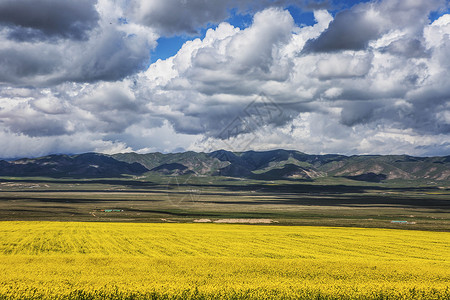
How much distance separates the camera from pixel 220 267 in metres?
38.0

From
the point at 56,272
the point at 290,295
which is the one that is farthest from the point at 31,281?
the point at 290,295

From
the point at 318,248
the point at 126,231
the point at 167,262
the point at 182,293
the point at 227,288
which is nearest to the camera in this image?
the point at 182,293

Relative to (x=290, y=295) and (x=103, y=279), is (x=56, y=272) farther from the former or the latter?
(x=290, y=295)

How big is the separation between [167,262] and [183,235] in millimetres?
25842

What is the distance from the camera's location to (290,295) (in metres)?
27.7

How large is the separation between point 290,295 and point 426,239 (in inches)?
1852

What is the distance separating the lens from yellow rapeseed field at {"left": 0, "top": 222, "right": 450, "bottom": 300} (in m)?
28.2

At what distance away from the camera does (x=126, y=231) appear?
71562 millimetres

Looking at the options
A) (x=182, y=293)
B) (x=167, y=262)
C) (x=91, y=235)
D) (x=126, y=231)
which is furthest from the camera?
(x=126, y=231)

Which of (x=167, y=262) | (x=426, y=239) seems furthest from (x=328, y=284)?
(x=426, y=239)

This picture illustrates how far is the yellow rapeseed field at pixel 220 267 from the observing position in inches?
1110

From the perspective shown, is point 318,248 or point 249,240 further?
point 249,240

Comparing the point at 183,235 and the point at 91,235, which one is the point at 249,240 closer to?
the point at 183,235

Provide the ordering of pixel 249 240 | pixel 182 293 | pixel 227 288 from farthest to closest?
1. pixel 249 240
2. pixel 227 288
3. pixel 182 293
